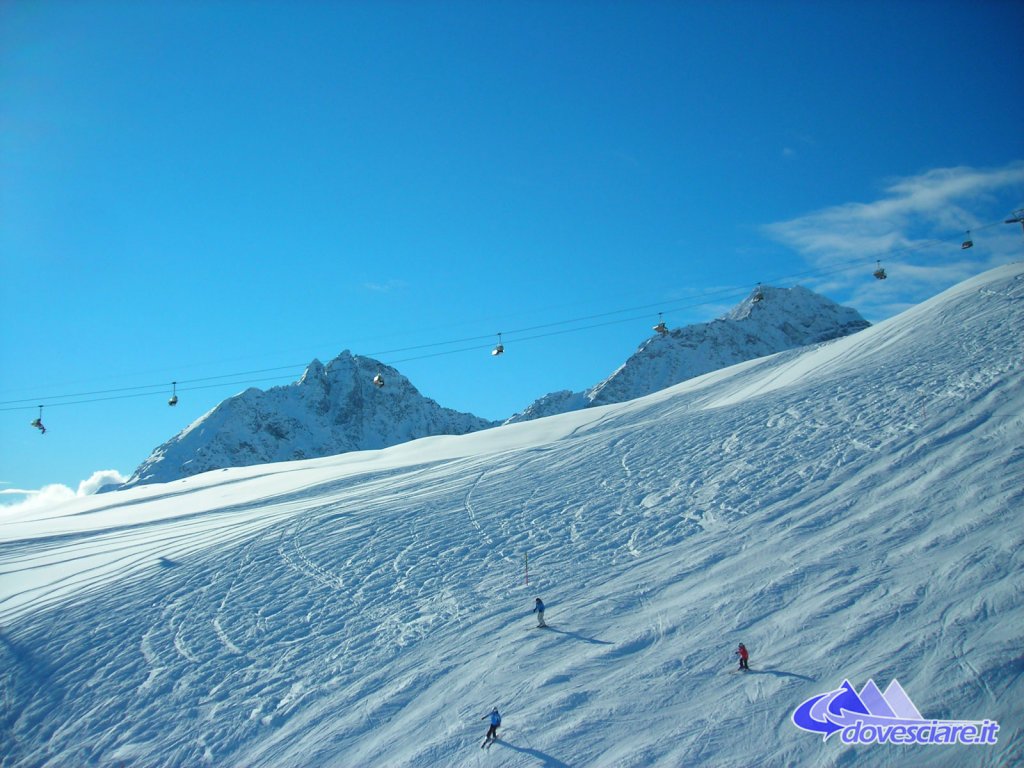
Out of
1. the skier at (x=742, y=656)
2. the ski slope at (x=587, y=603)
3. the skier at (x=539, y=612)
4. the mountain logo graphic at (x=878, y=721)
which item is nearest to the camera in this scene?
the mountain logo graphic at (x=878, y=721)

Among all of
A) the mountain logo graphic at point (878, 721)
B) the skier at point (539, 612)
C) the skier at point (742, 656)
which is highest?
the skier at point (539, 612)

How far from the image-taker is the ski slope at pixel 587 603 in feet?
44.3

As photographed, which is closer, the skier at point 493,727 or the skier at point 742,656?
the skier at point 493,727

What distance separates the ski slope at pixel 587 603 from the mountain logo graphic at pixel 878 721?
0.66 ft

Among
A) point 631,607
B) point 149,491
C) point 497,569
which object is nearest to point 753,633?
point 631,607

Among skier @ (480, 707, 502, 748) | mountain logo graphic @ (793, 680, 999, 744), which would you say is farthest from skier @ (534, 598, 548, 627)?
mountain logo graphic @ (793, 680, 999, 744)

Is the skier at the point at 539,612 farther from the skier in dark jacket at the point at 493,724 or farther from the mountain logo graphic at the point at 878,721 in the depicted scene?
the mountain logo graphic at the point at 878,721

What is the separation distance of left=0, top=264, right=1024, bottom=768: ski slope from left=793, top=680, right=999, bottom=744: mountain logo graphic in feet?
0.66

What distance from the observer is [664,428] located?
115ft

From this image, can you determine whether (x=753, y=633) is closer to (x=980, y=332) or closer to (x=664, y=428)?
(x=664, y=428)

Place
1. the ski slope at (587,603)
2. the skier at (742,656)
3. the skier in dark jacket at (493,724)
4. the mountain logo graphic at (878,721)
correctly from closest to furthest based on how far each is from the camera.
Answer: the mountain logo graphic at (878,721) < the skier in dark jacket at (493,724) < the ski slope at (587,603) < the skier at (742,656)

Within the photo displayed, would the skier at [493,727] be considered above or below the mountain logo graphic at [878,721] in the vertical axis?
above

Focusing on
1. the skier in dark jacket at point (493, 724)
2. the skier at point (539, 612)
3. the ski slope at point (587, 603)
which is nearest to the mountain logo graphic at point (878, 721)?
the ski slope at point (587, 603)

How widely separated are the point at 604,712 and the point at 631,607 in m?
4.25
